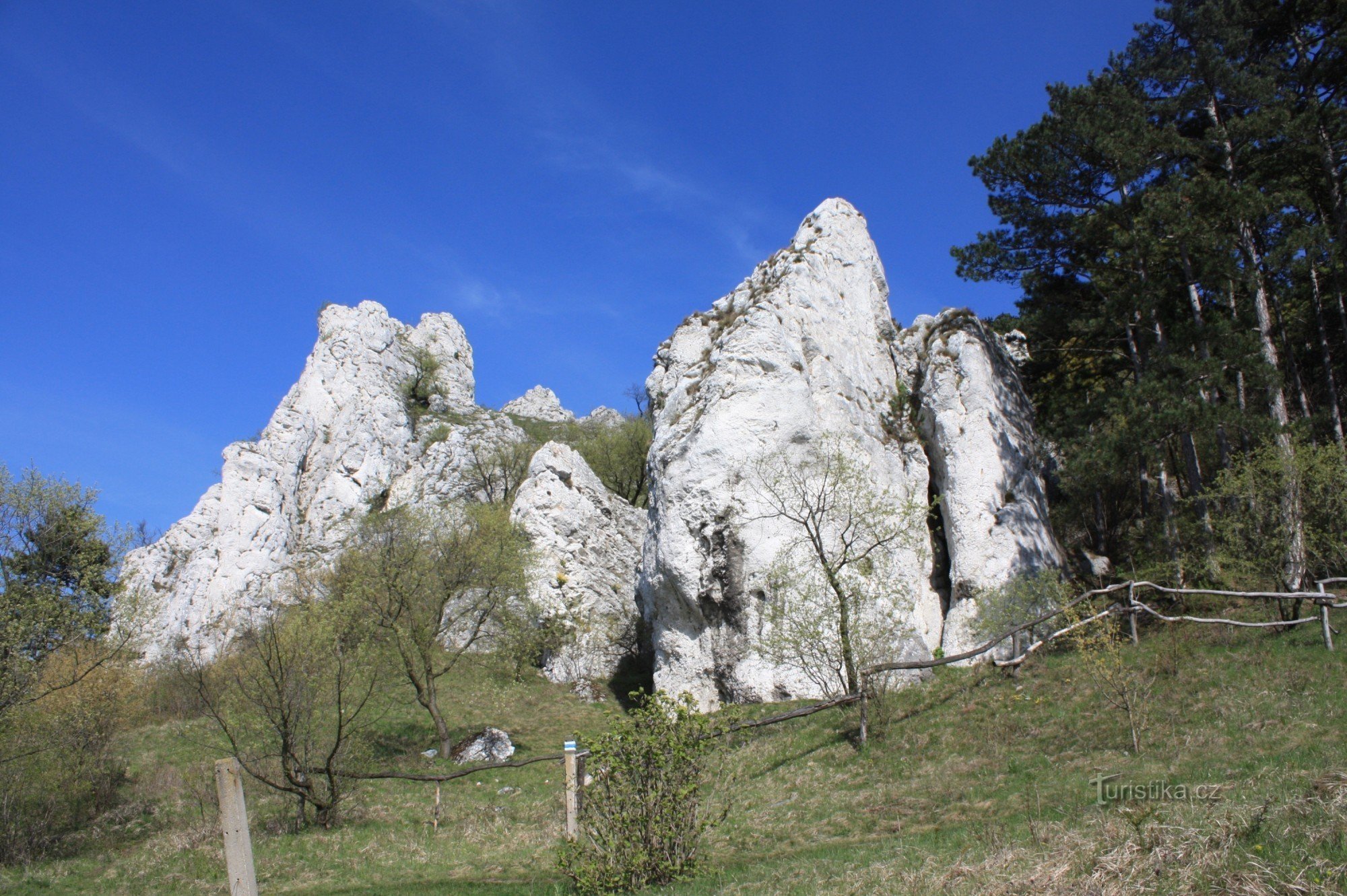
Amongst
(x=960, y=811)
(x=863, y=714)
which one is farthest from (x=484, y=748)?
(x=960, y=811)

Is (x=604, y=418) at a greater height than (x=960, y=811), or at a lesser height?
greater

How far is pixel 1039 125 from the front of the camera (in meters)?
23.4

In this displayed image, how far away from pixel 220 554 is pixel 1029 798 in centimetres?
3900

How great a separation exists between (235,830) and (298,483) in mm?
40310

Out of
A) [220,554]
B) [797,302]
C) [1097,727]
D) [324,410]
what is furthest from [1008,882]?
[324,410]

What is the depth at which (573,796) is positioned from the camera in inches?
372

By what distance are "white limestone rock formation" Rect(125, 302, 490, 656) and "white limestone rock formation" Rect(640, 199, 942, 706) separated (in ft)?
65.5

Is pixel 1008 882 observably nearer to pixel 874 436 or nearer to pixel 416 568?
pixel 416 568

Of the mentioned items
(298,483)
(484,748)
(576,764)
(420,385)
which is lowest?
(484,748)

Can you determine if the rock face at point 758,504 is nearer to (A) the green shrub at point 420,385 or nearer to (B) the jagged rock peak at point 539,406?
(A) the green shrub at point 420,385

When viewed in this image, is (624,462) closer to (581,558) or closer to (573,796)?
(581,558)

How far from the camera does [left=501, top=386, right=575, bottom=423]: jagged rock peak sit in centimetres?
6694

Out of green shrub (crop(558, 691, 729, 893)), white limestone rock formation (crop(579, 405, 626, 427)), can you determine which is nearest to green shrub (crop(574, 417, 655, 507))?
white limestone rock formation (crop(579, 405, 626, 427))

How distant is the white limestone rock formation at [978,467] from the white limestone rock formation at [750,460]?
3.59 feet
